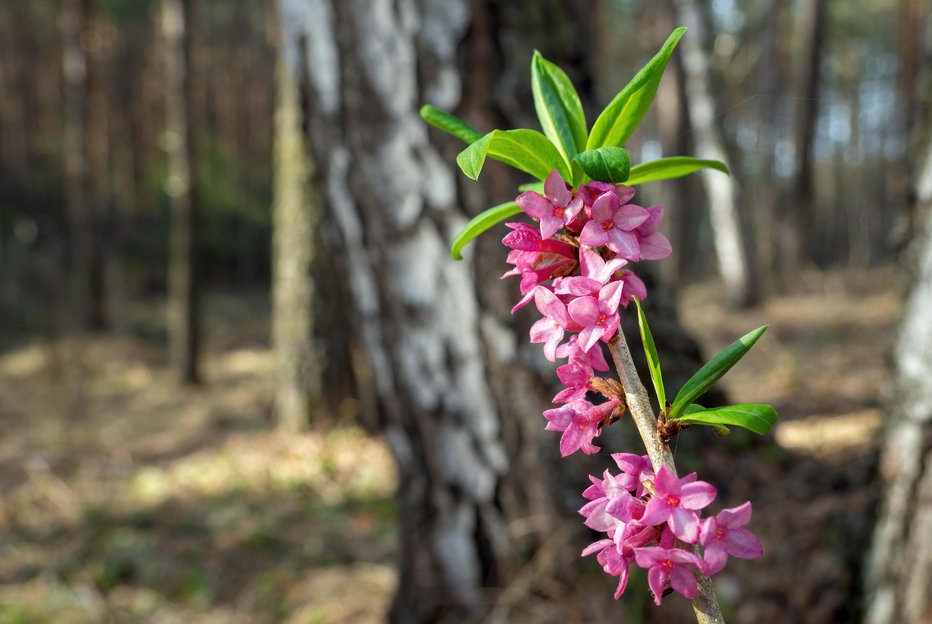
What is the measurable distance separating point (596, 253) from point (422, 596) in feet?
7.20

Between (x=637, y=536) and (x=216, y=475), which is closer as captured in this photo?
(x=637, y=536)

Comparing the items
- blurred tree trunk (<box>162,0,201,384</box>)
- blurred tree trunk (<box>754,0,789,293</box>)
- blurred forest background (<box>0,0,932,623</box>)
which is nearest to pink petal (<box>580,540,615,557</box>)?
blurred forest background (<box>0,0,932,623</box>)

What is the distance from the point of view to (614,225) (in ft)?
1.44

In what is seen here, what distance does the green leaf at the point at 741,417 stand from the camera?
408 mm

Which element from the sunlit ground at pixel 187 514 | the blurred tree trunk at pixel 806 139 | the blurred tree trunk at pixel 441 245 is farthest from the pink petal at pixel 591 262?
the blurred tree trunk at pixel 806 139

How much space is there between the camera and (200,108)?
2588cm

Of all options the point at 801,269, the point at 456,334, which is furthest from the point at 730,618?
the point at 801,269

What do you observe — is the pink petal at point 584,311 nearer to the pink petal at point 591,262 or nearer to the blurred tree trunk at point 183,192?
the pink petal at point 591,262

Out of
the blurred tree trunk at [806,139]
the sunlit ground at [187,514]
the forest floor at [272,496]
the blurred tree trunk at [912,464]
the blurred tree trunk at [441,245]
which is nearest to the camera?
the blurred tree trunk at [912,464]

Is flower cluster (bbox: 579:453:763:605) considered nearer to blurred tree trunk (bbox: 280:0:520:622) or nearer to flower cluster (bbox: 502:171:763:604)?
flower cluster (bbox: 502:171:763:604)

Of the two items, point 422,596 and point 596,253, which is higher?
point 596,253

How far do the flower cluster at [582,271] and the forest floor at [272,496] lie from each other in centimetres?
180

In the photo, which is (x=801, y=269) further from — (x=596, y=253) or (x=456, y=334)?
(x=596, y=253)

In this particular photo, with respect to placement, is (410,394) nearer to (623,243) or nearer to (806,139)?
(623,243)
